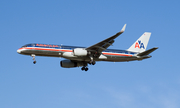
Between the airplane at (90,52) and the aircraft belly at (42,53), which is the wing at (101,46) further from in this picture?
the aircraft belly at (42,53)

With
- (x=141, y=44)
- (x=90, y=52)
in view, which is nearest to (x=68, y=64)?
(x=90, y=52)

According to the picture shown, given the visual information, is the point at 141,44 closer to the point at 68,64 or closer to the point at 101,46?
the point at 101,46

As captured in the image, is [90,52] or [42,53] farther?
[90,52]

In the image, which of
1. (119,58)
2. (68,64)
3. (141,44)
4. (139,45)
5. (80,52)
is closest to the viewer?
(80,52)

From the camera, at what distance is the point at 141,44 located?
57000 millimetres

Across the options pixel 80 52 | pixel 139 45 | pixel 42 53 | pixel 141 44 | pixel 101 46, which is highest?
pixel 141 44

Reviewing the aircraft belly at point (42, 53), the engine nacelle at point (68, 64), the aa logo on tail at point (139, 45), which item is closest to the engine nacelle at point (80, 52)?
the aircraft belly at point (42, 53)

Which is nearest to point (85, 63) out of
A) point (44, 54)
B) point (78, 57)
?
point (78, 57)

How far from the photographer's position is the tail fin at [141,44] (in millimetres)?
55656

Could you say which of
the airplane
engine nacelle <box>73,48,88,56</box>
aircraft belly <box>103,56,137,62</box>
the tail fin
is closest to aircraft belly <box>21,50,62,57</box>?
the airplane

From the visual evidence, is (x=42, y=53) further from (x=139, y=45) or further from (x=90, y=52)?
(x=139, y=45)

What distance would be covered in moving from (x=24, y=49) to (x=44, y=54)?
352 cm

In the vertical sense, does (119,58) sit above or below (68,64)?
above

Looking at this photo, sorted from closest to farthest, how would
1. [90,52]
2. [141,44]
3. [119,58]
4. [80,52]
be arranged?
[80,52], [90,52], [119,58], [141,44]
